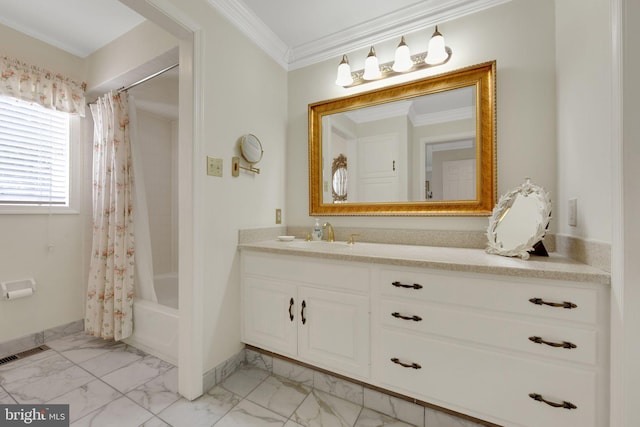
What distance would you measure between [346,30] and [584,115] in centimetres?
154

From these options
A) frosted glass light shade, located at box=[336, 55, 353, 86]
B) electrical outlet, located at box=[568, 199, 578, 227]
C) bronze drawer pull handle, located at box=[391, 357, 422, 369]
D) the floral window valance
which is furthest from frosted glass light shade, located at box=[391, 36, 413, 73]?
the floral window valance

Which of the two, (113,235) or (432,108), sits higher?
(432,108)

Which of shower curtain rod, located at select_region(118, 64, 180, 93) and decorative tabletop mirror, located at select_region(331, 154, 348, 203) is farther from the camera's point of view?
decorative tabletop mirror, located at select_region(331, 154, 348, 203)

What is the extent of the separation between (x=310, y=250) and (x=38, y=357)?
86.6 inches

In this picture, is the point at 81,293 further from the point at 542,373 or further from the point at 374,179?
the point at 542,373

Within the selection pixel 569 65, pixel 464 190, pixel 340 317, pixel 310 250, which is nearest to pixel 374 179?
pixel 464 190

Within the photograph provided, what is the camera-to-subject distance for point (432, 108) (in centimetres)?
170

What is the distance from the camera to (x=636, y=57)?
793 millimetres

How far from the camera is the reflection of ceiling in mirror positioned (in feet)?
5.24

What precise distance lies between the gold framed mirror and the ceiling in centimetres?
41

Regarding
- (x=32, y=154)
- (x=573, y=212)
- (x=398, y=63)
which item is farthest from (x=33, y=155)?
(x=573, y=212)

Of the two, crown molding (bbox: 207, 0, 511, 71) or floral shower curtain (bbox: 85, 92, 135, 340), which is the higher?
crown molding (bbox: 207, 0, 511, 71)

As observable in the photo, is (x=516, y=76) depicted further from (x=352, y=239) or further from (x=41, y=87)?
(x=41, y=87)

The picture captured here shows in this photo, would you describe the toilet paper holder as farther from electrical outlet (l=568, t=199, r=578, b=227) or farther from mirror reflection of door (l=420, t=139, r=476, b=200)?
electrical outlet (l=568, t=199, r=578, b=227)
